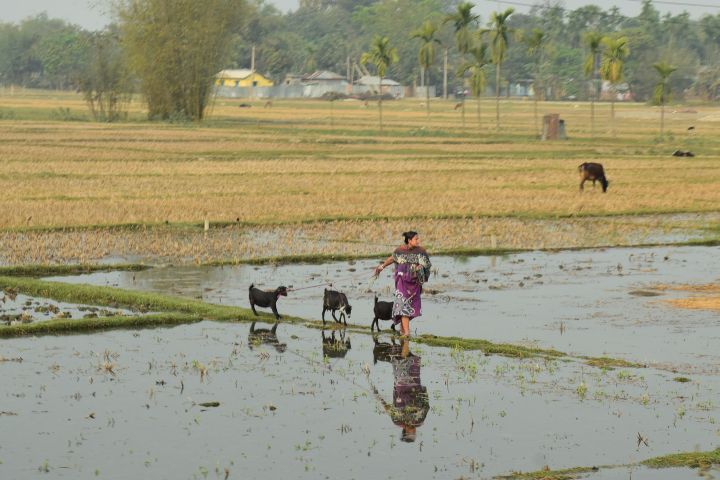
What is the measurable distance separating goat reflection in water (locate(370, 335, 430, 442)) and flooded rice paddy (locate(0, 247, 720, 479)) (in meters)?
0.03

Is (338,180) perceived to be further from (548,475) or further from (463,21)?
(463,21)

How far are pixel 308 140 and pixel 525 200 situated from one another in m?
23.9

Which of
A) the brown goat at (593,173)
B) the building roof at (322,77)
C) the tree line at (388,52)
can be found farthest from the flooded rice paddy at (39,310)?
the building roof at (322,77)

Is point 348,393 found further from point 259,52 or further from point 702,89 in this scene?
point 259,52

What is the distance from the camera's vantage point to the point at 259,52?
158m

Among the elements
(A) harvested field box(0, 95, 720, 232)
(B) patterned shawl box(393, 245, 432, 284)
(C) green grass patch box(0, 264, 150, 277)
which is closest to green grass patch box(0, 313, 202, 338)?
(B) patterned shawl box(393, 245, 432, 284)

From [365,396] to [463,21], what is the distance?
58.0 meters

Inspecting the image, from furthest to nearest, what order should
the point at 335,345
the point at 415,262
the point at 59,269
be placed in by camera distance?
the point at 59,269
the point at 335,345
the point at 415,262

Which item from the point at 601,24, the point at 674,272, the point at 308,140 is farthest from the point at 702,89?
the point at 674,272

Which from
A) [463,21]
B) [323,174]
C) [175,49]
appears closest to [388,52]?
[463,21]

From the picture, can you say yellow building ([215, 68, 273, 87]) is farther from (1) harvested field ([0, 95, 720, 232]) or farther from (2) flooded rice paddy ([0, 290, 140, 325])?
(2) flooded rice paddy ([0, 290, 140, 325])

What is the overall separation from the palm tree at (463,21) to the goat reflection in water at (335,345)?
170 feet

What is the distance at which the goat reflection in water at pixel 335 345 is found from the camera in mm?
13203

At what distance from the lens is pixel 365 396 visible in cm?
1130
